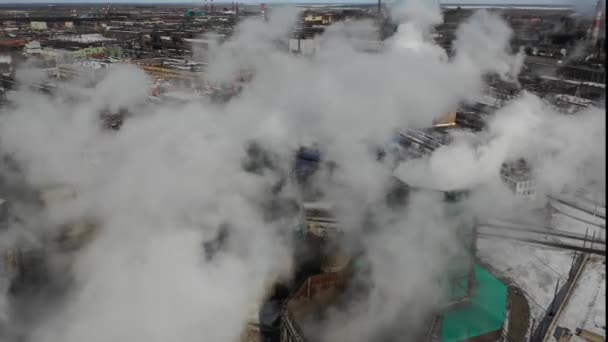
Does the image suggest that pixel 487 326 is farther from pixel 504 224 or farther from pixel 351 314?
pixel 504 224

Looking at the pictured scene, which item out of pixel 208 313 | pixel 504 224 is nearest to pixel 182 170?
pixel 208 313

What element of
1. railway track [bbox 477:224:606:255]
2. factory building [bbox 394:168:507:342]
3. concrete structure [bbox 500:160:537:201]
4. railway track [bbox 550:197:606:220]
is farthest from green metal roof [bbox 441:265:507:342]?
railway track [bbox 550:197:606:220]

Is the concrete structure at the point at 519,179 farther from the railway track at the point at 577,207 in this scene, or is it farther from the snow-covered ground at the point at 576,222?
the railway track at the point at 577,207

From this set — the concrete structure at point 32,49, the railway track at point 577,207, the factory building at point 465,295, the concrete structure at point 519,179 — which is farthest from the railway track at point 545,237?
the concrete structure at point 32,49

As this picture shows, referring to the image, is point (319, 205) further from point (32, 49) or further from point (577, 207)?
point (32, 49)

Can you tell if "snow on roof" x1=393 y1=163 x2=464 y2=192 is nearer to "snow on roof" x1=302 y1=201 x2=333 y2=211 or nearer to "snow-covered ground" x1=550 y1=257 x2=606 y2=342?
"snow on roof" x1=302 y1=201 x2=333 y2=211

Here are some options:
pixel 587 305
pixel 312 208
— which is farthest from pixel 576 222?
pixel 312 208
